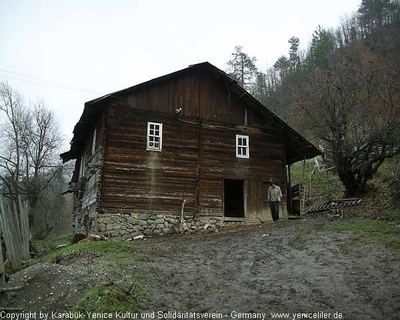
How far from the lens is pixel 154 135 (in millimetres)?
19031

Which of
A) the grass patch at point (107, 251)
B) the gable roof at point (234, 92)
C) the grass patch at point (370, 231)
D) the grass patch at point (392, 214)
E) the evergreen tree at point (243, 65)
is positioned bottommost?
the grass patch at point (107, 251)

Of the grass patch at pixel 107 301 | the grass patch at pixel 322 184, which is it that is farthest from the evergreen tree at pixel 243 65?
the grass patch at pixel 107 301

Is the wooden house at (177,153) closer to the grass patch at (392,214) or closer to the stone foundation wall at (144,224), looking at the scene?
the stone foundation wall at (144,224)

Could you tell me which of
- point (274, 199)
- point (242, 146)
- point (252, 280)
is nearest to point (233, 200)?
point (242, 146)

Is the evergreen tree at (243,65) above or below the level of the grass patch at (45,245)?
above

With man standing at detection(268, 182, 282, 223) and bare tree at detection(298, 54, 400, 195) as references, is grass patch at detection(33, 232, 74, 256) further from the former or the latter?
bare tree at detection(298, 54, 400, 195)

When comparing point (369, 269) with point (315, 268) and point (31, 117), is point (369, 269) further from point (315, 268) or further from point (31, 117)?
point (31, 117)

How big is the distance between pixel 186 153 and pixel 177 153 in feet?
1.57

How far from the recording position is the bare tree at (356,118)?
22.3 meters

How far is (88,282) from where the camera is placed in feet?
27.2

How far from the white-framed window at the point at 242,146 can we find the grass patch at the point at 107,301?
45.3ft

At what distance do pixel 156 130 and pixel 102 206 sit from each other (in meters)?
4.46

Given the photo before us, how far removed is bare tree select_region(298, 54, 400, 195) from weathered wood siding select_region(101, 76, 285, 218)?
3624 mm

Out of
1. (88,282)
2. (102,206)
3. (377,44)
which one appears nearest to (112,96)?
(102,206)
